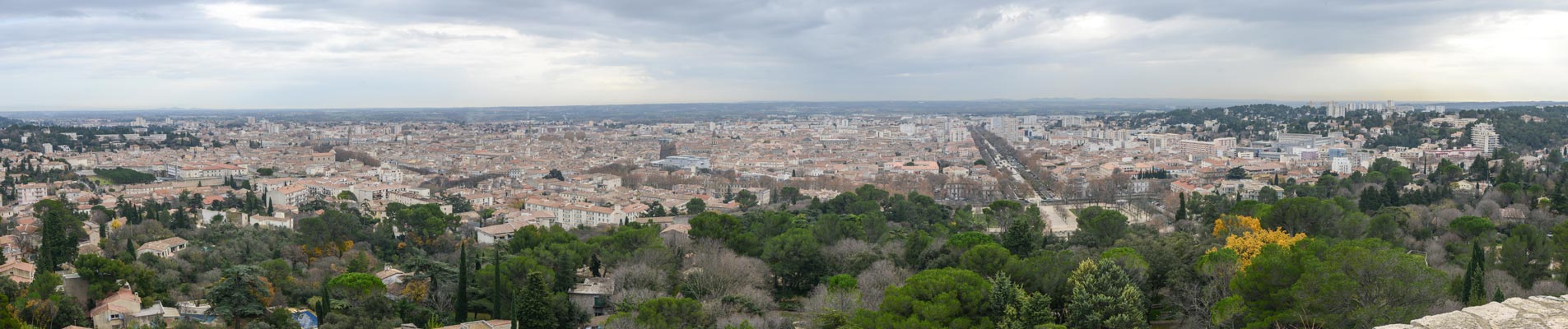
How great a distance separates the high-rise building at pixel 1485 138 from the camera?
173ft

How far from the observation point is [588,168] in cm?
5672

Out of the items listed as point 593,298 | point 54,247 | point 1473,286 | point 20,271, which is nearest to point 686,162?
point 54,247

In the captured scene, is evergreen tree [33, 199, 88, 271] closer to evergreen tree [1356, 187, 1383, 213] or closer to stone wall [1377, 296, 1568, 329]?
stone wall [1377, 296, 1568, 329]

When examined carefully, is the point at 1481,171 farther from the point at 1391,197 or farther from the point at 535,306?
the point at 535,306

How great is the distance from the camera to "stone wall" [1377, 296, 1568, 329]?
734 centimetres

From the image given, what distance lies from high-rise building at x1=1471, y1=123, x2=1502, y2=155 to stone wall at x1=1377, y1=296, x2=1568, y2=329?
5294 cm

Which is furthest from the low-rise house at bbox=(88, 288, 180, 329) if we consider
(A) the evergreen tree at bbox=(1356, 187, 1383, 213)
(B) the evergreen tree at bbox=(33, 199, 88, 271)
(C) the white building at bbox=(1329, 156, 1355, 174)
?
(C) the white building at bbox=(1329, 156, 1355, 174)

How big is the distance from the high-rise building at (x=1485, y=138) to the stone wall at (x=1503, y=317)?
52943 millimetres

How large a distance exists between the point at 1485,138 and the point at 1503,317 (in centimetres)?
5651

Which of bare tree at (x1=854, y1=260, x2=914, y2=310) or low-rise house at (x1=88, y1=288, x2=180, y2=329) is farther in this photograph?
low-rise house at (x1=88, y1=288, x2=180, y2=329)

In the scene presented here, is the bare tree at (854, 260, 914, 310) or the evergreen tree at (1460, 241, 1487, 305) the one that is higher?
the evergreen tree at (1460, 241, 1487, 305)

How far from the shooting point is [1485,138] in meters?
53.8

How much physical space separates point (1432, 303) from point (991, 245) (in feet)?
20.1

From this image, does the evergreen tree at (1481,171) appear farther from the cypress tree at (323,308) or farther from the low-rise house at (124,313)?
the low-rise house at (124,313)
